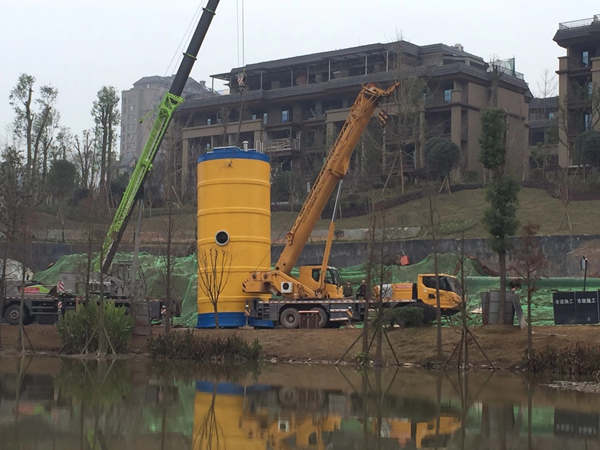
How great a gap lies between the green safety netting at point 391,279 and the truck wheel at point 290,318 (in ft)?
12.2

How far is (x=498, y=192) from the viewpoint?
120 feet

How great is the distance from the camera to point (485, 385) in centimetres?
2803

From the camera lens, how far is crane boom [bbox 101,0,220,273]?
4706 centimetres

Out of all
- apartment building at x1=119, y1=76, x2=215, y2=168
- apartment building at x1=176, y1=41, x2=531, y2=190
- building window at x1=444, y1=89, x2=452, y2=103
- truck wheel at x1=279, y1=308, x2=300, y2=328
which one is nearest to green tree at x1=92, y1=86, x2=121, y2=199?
apartment building at x1=176, y1=41, x2=531, y2=190

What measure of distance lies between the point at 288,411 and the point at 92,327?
719 inches

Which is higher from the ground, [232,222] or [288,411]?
[232,222]

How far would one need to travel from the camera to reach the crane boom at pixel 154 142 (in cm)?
4706

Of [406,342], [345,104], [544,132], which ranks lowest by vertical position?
[406,342]

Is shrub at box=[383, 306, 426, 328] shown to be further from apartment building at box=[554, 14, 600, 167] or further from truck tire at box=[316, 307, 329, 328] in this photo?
apartment building at box=[554, 14, 600, 167]

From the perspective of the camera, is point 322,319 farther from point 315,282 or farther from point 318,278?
point 318,278

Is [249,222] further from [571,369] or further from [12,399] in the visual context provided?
[12,399]

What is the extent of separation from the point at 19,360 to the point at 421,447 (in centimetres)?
2375

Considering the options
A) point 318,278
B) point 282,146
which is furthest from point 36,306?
point 282,146

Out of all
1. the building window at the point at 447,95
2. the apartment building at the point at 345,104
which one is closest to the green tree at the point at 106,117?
the apartment building at the point at 345,104
